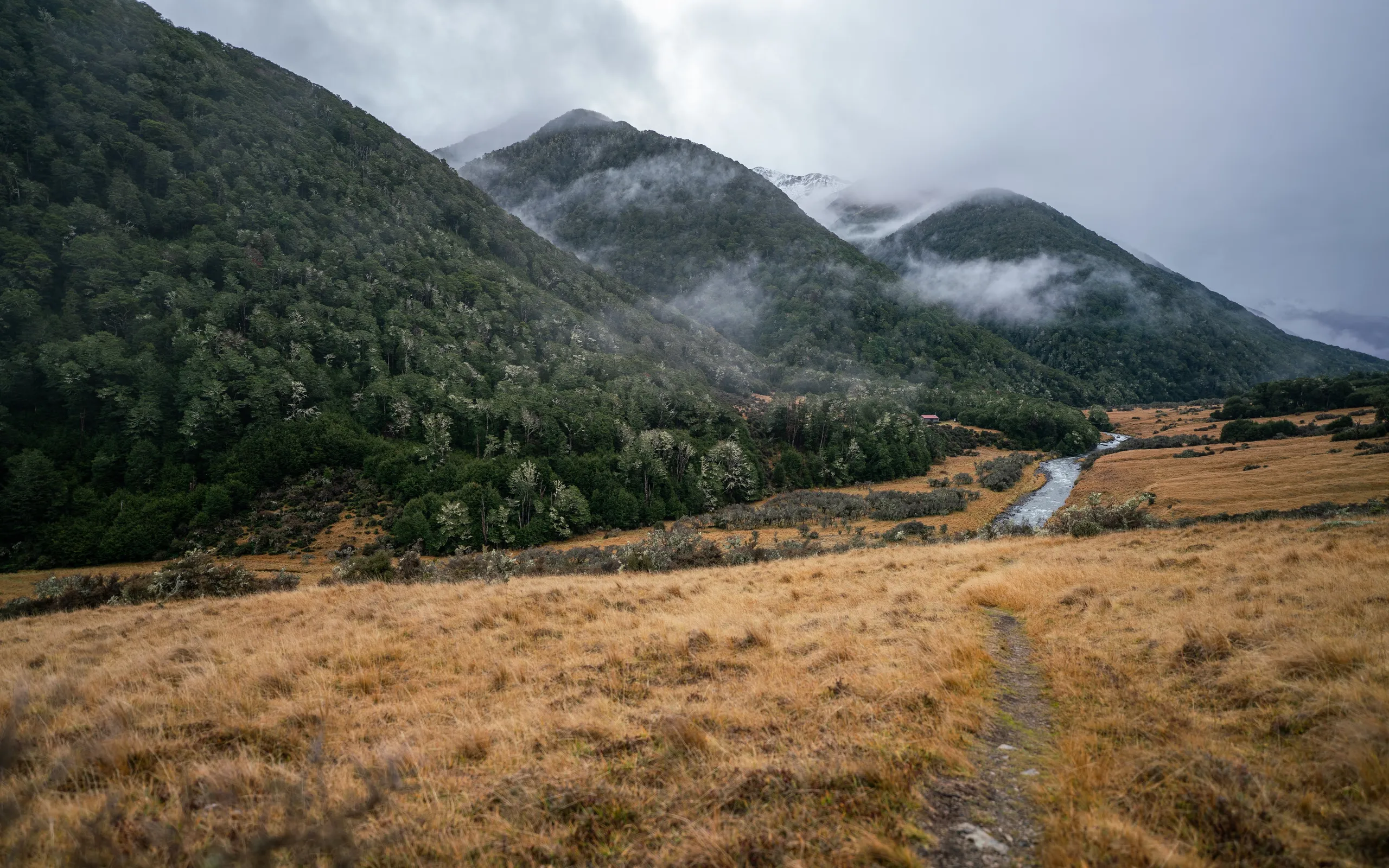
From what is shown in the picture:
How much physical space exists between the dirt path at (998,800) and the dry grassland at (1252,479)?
36.0 m

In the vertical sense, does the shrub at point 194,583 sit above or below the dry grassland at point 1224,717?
below

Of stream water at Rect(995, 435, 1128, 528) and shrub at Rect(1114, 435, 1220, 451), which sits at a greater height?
shrub at Rect(1114, 435, 1220, 451)

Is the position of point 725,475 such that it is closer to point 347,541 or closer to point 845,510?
point 845,510

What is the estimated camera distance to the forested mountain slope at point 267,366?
49.4m

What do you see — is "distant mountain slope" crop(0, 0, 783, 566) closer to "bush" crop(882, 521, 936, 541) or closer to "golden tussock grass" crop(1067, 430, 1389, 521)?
"bush" crop(882, 521, 936, 541)

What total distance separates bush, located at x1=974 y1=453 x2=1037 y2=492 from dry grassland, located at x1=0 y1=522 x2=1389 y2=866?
179ft

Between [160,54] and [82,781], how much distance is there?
162m

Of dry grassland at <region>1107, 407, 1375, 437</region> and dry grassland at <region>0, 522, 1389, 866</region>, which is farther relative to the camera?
dry grassland at <region>1107, 407, 1375, 437</region>

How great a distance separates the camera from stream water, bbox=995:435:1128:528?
→ 44344 mm

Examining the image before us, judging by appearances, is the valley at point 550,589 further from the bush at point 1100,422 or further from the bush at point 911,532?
the bush at point 1100,422

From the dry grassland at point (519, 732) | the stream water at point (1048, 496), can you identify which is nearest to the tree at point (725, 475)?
the stream water at point (1048, 496)

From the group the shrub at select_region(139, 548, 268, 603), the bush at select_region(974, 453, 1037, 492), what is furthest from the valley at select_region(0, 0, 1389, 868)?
the bush at select_region(974, 453, 1037, 492)

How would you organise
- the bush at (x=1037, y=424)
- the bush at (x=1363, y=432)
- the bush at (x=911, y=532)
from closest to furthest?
the bush at (x=911, y=532) < the bush at (x=1363, y=432) < the bush at (x=1037, y=424)

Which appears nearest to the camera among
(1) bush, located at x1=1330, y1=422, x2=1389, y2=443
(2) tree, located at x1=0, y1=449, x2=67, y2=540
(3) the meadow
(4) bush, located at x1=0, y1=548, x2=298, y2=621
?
(3) the meadow
